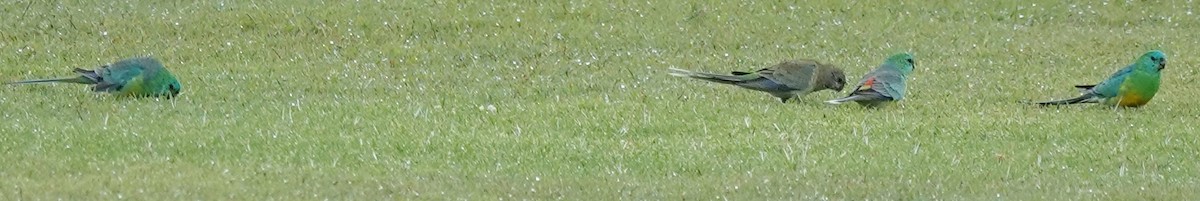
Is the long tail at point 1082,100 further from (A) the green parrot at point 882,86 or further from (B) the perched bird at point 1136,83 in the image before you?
(A) the green parrot at point 882,86

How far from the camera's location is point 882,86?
12430 mm

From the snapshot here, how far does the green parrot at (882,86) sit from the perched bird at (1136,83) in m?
1.51

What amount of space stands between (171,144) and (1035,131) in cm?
512

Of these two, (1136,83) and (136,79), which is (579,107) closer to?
(136,79)

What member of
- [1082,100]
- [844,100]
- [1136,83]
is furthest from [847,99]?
[1136,83]

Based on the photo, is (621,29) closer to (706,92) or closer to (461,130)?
(706,92)

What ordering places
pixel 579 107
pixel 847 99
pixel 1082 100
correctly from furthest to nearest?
pixel 1082 100 < pixel 847 99 < pixel 579 107

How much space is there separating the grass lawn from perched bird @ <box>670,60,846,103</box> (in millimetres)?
164

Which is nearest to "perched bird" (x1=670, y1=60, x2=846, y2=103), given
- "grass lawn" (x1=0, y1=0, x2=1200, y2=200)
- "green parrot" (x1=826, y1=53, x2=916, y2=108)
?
"grass lawn" (x1=0, y1=0, x2=1200, y2=200)

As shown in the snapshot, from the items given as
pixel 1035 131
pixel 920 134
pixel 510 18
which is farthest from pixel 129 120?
pixel 510 18

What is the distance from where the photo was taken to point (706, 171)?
9.34 m

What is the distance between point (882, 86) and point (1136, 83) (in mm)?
1902

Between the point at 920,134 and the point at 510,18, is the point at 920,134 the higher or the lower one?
the higher one

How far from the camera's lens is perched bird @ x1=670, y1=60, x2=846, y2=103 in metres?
12.8
